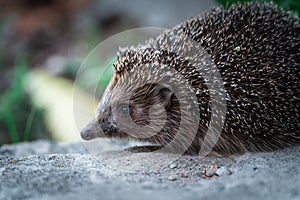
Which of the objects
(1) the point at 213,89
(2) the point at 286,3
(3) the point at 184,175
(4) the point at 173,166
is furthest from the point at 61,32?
(3) the point at 184,175

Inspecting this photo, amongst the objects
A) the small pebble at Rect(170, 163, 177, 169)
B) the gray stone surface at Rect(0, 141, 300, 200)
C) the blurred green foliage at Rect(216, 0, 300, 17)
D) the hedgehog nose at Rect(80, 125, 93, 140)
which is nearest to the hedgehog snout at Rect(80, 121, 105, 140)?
the hedgehog nose at Rect(80, 125, 93, 140)

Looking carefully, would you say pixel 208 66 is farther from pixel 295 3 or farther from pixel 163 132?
pixel 295 3

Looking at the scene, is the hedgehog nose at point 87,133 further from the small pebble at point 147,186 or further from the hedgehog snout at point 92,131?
the small pebble at point 147,186

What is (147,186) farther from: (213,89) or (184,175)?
(213,89)

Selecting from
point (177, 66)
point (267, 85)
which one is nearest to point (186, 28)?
point (177, 66)

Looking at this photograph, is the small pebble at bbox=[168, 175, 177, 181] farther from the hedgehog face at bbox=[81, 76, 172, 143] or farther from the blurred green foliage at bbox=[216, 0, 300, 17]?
the blurred green foliage at bbox=[216, 0, 300, 17]

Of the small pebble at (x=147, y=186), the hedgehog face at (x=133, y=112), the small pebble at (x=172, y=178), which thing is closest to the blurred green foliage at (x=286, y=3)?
the hedgehog face at (x=133, y=112)

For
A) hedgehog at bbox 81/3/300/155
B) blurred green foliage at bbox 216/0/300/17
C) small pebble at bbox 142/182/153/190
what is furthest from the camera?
blurred green foliage at bbox 216/0/300/17
